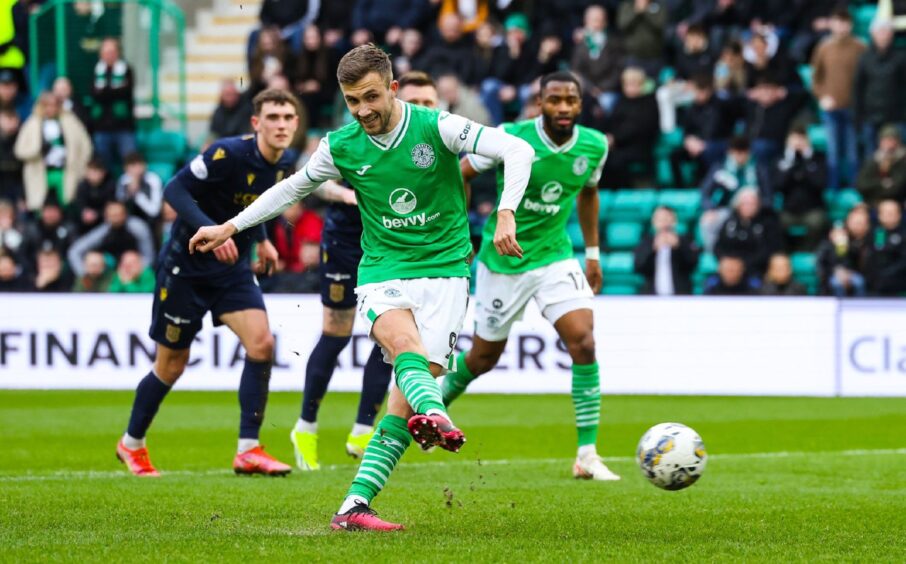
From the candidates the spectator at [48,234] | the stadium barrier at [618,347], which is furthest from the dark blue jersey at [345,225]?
the spectator at [48,234]

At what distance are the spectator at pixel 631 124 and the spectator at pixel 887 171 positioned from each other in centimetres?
268

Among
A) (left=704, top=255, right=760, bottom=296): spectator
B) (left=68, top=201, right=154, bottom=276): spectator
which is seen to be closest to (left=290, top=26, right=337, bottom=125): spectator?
(left=68, top=201, right=154, bottom=276): spectator

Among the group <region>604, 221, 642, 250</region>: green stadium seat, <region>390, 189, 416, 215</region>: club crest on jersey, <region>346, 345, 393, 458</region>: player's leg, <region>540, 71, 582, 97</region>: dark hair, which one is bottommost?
<region>346, 345, 393, 458</region>: player's leg

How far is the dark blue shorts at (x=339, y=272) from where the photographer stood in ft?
33.5

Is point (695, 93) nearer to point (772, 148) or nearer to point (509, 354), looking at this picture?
point (772, 148)

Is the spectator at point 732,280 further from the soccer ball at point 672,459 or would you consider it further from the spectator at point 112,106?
the soccer ball at point 672,459

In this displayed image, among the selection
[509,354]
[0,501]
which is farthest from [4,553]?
[509,354]

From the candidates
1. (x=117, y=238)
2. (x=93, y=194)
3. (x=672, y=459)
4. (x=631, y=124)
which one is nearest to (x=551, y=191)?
(x=672, y=459)

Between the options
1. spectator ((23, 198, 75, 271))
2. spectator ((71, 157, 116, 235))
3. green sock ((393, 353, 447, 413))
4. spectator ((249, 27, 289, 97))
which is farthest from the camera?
spectator ((249, 27, 289, 97))

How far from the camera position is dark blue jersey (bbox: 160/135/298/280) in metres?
9.20

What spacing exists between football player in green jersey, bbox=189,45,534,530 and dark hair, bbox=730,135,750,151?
458 inches

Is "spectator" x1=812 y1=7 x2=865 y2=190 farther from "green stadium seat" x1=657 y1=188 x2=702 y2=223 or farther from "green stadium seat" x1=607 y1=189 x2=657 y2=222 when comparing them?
"green stadium seat" x1=607 y1=189 x2=657 y2=222

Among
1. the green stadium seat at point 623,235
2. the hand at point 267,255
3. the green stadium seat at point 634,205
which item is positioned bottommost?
the green stadium seat at point 623,235

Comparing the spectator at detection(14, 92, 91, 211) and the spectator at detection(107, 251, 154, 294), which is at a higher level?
the spectator at detection(14, 92, 91, 211)
